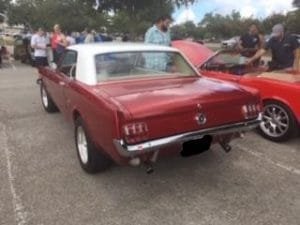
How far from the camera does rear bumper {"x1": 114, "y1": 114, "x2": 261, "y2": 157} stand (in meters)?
3.58

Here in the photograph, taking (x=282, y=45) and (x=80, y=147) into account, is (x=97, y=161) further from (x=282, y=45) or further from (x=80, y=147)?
(x=282, y=45)

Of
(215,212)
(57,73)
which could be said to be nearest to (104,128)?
(215,212)

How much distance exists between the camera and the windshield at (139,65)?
4.72 metres

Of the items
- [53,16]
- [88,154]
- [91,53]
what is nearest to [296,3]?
[53,16]

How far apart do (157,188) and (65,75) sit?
2246 millimetres

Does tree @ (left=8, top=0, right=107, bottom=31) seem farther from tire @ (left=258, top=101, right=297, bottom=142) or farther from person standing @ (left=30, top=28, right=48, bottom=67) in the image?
tire @ (left=258, top=101, right=297, bottom=142)

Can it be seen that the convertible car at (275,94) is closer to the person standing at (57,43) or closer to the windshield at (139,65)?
the windshield at (139,65)

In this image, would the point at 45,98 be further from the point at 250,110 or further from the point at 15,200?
the point at 250,110

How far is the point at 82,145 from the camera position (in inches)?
185

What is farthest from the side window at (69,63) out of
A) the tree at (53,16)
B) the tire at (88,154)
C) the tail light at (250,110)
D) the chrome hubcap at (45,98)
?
the tree at (53,16)

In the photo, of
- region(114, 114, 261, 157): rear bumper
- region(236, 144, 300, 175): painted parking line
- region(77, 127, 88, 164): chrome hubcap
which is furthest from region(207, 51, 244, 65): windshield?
region(77, 127, 88, 164): chrome hubcap

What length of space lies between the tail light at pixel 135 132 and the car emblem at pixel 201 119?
547 mm

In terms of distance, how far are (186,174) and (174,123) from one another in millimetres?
944

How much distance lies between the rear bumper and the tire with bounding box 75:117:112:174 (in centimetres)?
81
